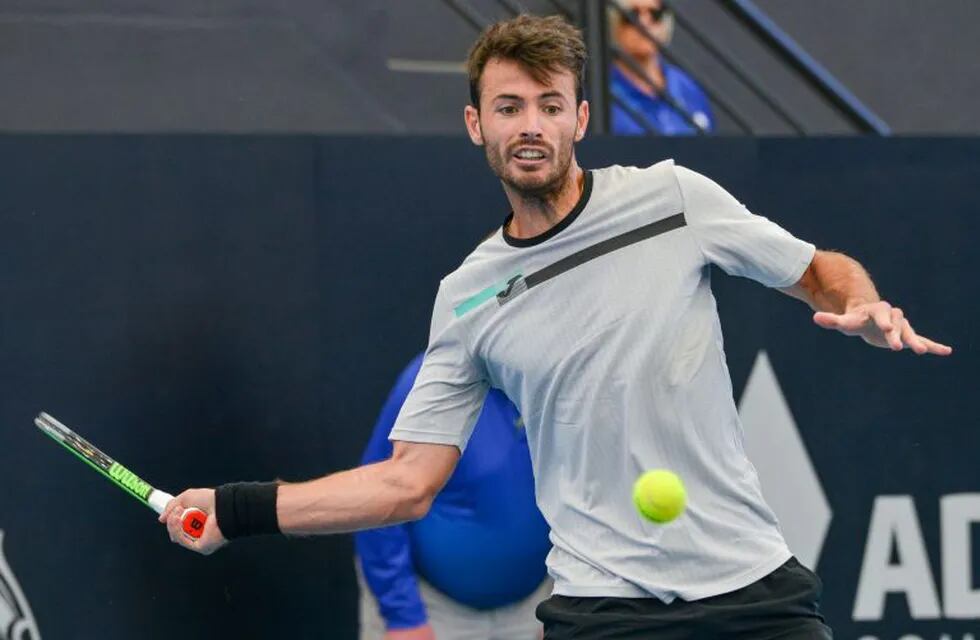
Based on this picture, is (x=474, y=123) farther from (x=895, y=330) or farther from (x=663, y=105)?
(x=663, y=105)

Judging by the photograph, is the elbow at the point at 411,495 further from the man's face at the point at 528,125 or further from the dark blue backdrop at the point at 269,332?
the dark blue backdrop at the point at 269,332

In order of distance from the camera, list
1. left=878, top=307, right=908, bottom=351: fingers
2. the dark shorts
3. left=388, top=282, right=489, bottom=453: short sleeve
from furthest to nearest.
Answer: left=388, top=282, right=489, bottom=453: short sleeve, the dark shorts, left=878, top=307, right=908, bottom=351: fingers

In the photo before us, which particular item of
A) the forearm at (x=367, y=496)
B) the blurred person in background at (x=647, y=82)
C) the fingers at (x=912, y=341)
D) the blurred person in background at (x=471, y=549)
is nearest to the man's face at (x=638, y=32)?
the blurred person in background at (x=647, y=82)

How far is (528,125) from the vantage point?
12.1ft

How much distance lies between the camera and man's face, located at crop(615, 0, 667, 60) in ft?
20.9

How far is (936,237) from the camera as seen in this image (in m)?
5.78

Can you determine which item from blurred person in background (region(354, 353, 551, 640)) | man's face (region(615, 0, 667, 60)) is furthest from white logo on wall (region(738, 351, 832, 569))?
man's face (region(615, 0, 667, 60))

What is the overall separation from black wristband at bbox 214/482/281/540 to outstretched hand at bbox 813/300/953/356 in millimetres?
1180

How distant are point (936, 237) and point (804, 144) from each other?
530mm

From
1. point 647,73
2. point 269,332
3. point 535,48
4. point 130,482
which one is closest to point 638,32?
point 647,73

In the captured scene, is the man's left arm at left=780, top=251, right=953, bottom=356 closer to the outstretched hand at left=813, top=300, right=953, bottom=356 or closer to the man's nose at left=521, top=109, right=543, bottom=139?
the outstretched hand at left=813, top=300, right=953, bottom=356

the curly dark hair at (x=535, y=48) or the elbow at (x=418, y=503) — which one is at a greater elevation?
the curly dark hair at (x=535, y=48)

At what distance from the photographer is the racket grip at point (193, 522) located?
373cm

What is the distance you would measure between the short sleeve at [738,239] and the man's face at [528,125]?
0.26 metres
